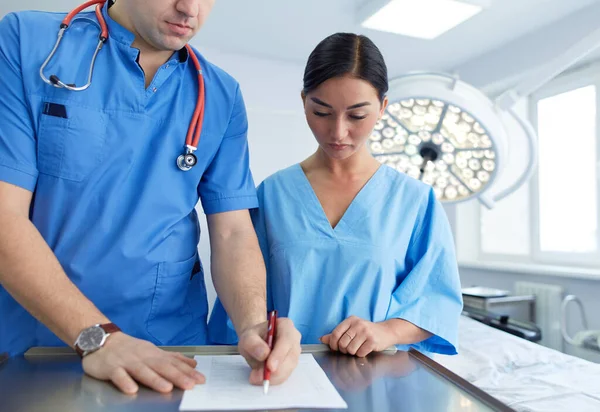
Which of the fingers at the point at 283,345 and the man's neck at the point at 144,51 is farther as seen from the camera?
the man's neck at the point at 144,51

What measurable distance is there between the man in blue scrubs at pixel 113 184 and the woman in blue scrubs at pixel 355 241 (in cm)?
11

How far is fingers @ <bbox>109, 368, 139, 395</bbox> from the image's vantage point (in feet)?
1.95

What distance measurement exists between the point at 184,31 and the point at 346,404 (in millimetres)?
677

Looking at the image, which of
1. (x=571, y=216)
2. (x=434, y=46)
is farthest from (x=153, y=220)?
(x=571, y=216)

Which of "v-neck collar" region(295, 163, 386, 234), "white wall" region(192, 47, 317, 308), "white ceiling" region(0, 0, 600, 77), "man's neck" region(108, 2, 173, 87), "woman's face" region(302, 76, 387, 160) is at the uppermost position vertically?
"white ceiling" region(0, 0, 600, 77)

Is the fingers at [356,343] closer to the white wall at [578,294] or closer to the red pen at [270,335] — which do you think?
the red pen at [270,335]

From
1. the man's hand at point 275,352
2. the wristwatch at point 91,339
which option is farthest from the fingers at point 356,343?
the wristwatch at point 91,339

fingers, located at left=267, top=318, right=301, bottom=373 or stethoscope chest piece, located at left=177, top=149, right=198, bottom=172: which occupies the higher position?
stethoscope chest piece, located at left=177, top=149, right=198, bottom=172

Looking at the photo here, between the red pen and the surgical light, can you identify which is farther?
the surgical light

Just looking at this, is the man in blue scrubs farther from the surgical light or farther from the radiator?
the radiator

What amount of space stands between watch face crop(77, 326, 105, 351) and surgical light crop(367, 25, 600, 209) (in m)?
0.96

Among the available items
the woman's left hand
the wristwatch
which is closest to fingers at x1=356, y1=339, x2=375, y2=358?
the woman's left hand

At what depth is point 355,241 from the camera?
1.06m

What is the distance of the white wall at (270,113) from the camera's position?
2.89 meters
